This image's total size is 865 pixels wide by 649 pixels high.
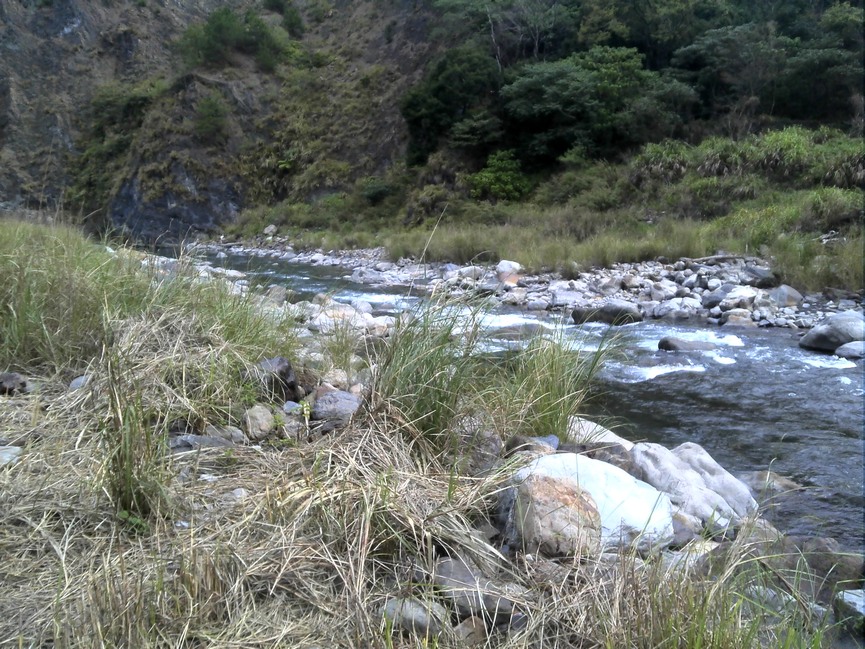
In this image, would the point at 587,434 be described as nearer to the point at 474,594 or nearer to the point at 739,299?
the point at 474,594

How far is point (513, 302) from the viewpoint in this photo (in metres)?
10.9

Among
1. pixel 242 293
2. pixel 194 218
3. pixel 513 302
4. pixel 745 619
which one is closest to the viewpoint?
pixel 745 619

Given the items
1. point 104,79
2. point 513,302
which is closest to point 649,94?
→ point 513,302

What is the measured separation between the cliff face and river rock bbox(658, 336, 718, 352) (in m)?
21.4

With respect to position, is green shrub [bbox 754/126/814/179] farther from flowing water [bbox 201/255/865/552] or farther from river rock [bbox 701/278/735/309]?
flowing water [bbox 201/255/865/552]

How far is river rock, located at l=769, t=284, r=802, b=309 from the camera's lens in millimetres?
9820

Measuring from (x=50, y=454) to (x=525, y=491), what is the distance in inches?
57.5

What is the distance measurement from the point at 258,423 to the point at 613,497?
4.33ft

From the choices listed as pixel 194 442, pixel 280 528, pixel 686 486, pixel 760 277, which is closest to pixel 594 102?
pixel 760 277

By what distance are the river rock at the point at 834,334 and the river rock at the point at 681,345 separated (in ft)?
3.19

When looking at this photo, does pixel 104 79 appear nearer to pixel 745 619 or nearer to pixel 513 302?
pixel 513 302

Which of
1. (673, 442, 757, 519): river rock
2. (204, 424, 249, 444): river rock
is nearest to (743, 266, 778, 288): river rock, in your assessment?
(673, 442, 757, 519): river rock

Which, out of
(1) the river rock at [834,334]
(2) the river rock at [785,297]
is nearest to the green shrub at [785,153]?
(2) the river rock at [785,297]

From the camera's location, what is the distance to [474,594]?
5.98 feet
